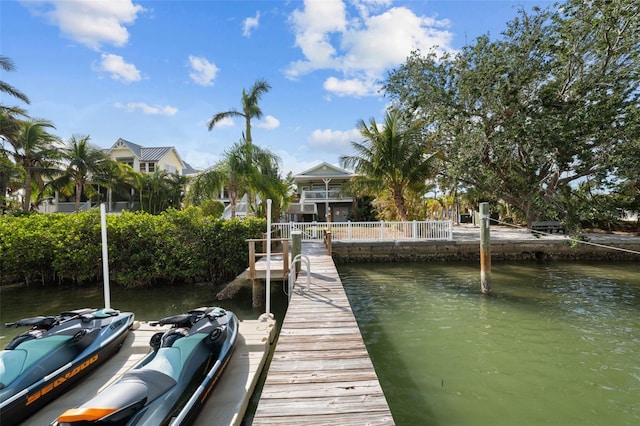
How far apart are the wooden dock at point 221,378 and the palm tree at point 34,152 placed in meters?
21.7

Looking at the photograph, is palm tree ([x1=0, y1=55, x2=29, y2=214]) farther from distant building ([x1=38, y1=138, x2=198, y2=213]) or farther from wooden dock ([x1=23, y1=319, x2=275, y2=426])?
wooden dock ([x1=23, y1=319, x2=275, y2=426])

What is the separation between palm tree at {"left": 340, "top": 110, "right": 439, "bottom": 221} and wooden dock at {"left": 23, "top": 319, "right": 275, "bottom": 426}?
44.0ft

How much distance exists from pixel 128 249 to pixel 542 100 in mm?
20368

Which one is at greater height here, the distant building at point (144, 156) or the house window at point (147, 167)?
the distant building at point (144, 156)

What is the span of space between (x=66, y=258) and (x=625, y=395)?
1397 cm

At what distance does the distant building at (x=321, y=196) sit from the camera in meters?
26.5

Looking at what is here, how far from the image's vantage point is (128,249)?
10.2m

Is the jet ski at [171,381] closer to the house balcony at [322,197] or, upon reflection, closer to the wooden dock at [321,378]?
the wooden dock at [321,378]

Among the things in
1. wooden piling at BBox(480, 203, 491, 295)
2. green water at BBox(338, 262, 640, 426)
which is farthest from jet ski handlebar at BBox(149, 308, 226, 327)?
wooden piling at BBox(480, 203, 491, 295)

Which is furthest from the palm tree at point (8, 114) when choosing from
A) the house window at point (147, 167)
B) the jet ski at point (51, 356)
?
the jet ski at point (51, 356)

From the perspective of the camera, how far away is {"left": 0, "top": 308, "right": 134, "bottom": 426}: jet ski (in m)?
3.09

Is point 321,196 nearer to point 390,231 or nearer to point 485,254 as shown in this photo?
point 390,231

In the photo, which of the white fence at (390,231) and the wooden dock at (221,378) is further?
the white fence at (390,231)

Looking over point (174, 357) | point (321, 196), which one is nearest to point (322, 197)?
point (321, 196)
